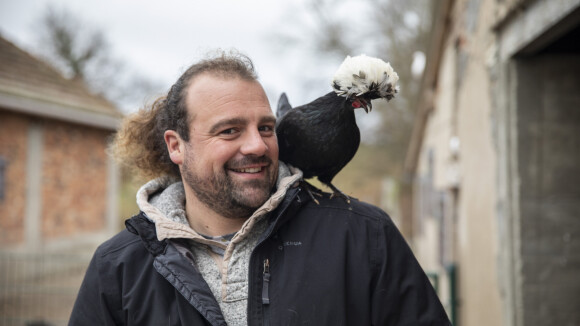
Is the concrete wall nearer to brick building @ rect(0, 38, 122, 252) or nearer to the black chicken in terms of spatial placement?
the black chicken

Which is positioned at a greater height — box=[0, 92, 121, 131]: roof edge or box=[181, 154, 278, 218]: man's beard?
box=[0, 92, 121, 131]: roof edge

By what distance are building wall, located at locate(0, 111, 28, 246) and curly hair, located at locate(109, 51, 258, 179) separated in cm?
706

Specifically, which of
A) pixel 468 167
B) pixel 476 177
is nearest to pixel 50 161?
pixel 468 167

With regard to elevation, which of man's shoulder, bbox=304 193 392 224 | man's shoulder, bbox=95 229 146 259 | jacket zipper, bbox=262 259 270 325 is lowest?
jacket zipper, bbox=262 259 270 325

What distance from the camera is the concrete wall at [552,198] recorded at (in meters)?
3.07

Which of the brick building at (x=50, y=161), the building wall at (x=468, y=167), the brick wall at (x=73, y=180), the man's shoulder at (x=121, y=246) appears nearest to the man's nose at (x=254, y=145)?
the man's shoulder at (x=121, y=246)

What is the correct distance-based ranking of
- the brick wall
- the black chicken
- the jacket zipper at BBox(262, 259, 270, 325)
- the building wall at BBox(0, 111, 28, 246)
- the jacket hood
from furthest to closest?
the brick wall, the building wall at BBox(0, 111, 28, 246), the black chicken, the jacket hood, the jacket zipper at BBox(262, 259, 270, 325)

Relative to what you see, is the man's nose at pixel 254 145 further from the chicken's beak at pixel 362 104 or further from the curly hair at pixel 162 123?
the chicken's beak at pixel 362 104

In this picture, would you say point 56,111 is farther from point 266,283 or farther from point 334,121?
point 266,283

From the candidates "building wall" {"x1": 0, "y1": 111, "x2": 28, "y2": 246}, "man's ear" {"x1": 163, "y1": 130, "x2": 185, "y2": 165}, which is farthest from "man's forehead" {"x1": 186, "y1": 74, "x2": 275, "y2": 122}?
"building wall" {"x1": 0, "y1": 111, "x2": 28, "y2": 246}

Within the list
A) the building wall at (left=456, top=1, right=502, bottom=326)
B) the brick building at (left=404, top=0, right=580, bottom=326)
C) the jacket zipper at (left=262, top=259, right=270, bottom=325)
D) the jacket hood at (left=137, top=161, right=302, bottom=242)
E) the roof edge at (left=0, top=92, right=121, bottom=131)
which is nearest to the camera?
the jacket zipper at (left=262, top=259, right=270, bottom=325)

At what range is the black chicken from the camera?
6.13 feet

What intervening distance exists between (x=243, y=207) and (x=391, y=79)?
0.77m

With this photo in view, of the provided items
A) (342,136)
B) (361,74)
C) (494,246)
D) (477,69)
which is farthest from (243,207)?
(477,69)
